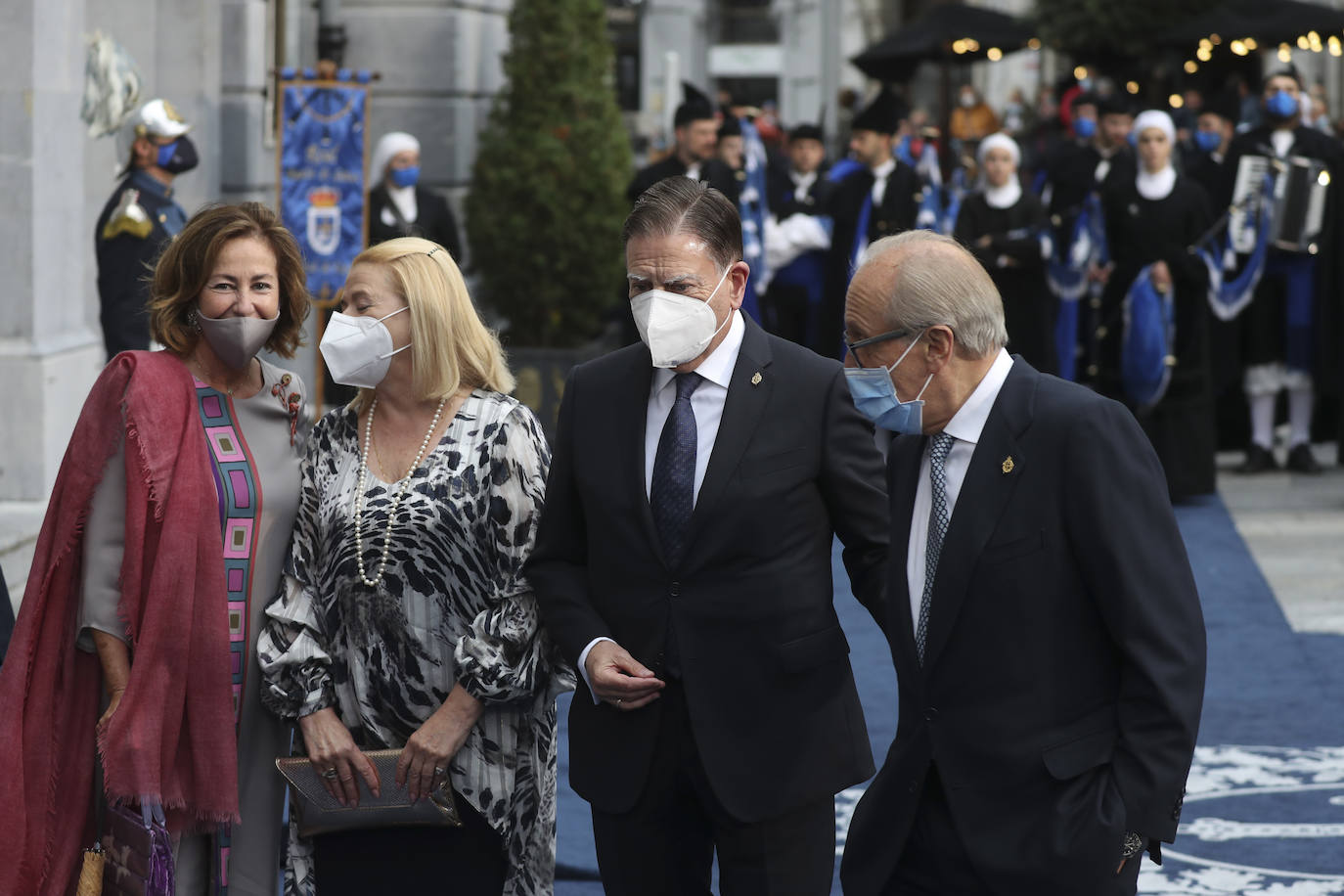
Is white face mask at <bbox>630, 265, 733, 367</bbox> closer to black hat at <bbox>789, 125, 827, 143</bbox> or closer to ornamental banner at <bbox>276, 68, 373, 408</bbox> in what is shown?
ornamental banner at <bbox>276, 68, 373, 408</bbox>

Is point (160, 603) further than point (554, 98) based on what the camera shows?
No

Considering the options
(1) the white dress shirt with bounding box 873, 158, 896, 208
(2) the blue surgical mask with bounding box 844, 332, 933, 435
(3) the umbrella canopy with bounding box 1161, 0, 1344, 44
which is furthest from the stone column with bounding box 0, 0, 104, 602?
(3) the umbrella canopy with bounding box 1161, 0, 1344, 44

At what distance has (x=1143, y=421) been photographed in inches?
467

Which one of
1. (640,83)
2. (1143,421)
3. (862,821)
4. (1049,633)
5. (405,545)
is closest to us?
(1049,633)

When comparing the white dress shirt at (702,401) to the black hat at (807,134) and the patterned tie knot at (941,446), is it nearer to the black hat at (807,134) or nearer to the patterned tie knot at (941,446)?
the patterned tie knot at (941,446)

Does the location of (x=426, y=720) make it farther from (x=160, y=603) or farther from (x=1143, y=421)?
(x=1143, y=421)

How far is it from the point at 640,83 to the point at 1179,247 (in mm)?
Result: 32432

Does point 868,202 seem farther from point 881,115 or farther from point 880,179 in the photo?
point 881,115

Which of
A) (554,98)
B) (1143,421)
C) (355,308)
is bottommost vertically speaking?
(1143,421)

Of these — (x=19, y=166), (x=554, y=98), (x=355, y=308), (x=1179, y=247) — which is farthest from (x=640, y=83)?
(x=355, y=308)

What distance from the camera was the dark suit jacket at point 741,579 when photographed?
370cm

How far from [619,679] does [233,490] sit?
3.27ft

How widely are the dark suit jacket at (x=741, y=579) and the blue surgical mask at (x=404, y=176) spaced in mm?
→ 9279

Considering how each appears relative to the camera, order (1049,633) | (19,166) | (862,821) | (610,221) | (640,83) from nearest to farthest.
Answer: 1. (1049,633)
2. (862,821)
3. (19,166)
4. (610,221)
5. (640,83)
